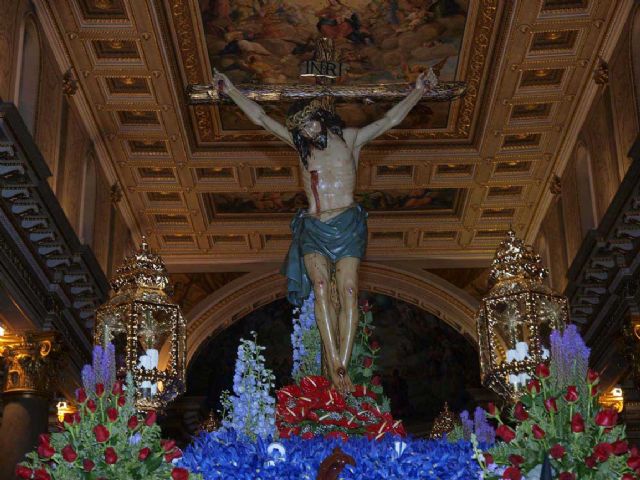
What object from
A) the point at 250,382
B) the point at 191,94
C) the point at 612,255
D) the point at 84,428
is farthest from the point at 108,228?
the point at 84,428

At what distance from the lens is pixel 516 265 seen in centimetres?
985

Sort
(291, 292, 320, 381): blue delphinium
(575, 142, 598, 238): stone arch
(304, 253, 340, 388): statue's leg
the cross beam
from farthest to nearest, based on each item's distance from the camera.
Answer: (575, 142, 598, 238): stone arch < the cross beam < (291, 292, 320, 381): blue delphinium < (304, 253, 340, 388): statue's leg

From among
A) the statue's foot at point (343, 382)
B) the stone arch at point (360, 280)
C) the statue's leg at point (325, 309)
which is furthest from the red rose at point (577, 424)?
the stone arch at point (360, 280)

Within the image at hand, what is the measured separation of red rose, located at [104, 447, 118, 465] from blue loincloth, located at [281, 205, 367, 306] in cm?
296

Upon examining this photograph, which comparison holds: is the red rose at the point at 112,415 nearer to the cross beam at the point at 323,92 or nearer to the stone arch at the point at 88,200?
the cross beam at the point at 323,92

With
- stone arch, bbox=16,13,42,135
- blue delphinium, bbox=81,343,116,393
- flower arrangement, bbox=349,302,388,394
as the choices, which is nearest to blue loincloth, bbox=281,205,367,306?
flower arrangement, bbox=349,302,388,394

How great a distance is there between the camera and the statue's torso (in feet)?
24.4

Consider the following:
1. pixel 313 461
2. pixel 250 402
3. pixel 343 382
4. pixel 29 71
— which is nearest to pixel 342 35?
pixel 29 71

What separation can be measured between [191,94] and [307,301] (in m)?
1.95

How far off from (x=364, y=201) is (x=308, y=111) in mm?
13919

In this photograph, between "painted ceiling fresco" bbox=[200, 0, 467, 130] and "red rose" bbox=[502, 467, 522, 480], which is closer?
"red rose" bbox=[502, 467, 522, 480]

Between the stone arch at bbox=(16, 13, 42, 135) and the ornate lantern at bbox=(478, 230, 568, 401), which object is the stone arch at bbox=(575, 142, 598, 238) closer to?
the ornate lantern at bbox=(478, 230, 568, 401)

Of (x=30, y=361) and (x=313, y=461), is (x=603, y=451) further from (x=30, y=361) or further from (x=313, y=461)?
(x=30, y=361)

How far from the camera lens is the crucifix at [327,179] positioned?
6953mm
